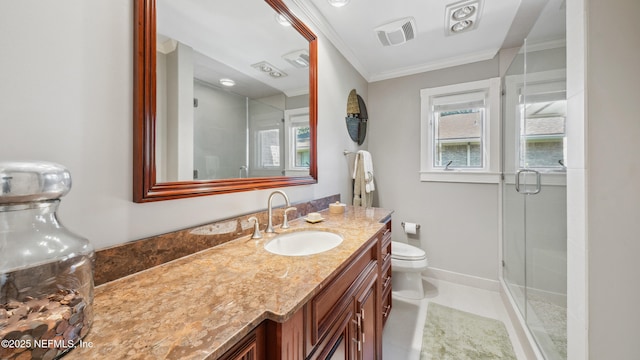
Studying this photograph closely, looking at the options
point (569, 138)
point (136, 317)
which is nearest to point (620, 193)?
point (569, 138)

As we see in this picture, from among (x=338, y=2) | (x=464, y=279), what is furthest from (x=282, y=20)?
(x=464, y=279)

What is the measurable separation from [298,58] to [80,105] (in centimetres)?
124

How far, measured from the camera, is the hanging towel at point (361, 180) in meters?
2.27

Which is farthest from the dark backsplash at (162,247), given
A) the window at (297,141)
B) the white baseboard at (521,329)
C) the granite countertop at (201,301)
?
the white baseboard at (521,329)

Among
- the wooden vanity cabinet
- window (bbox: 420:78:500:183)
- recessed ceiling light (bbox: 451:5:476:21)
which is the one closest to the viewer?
the wooden vanity cabinet

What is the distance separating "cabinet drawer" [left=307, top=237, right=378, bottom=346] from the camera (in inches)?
26.6

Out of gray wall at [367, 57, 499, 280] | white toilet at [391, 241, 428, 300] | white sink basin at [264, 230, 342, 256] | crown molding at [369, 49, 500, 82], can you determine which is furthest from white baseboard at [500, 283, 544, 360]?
crown molding at [369, 49, 500, 82]

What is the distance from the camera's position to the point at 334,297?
81 cm

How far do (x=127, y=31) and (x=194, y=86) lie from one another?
250mm

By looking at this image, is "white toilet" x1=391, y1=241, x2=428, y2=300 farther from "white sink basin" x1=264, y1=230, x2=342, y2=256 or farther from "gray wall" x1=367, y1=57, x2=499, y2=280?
"white sink basin" x1=264, y1=230, x2=342, y2=256

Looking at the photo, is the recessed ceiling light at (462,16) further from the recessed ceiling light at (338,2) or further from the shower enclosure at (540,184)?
the recessed ceiling light at (338,2)

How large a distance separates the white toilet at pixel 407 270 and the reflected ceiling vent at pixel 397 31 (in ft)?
6.14

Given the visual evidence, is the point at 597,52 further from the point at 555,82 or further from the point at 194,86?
the point at 194,86

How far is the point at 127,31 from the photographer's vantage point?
0.74 metres
